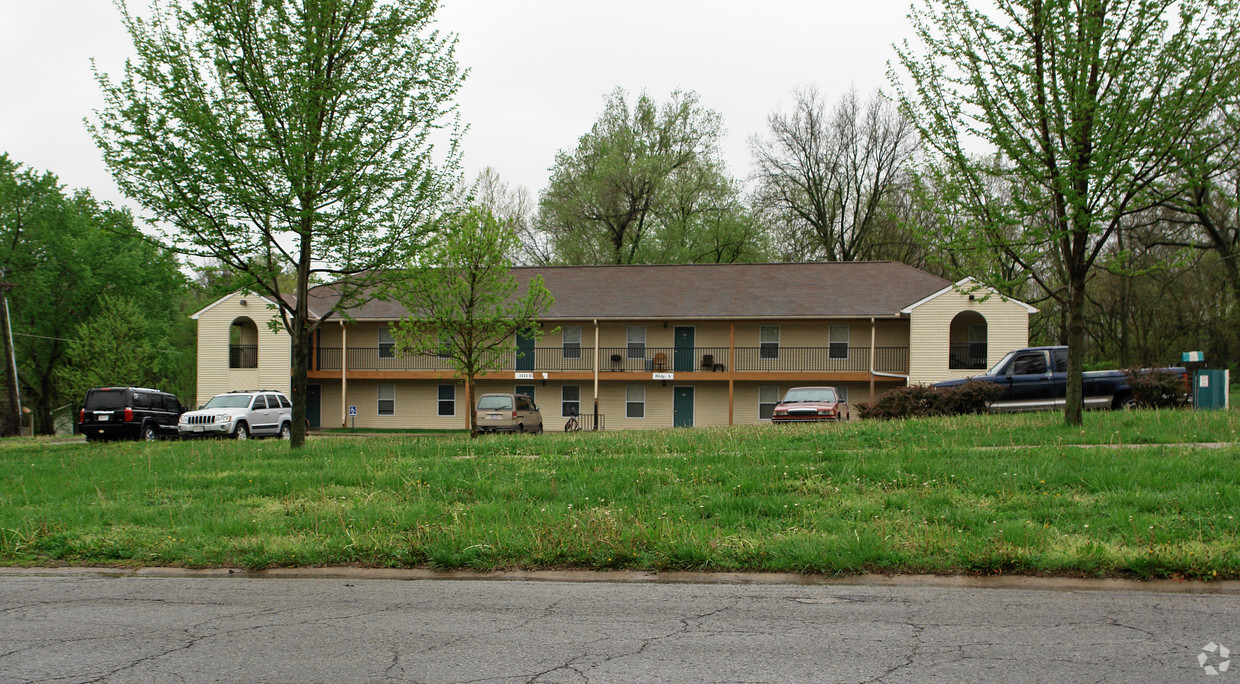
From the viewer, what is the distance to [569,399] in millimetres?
37594

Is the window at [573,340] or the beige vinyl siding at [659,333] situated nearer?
the beige vinyl siding at [659,333]

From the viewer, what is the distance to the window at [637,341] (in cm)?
3678

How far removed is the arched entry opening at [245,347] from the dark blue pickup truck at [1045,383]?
99.0 ft

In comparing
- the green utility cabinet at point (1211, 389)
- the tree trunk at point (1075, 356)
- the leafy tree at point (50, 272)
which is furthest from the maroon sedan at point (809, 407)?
the leafy tree at point (50, 272)

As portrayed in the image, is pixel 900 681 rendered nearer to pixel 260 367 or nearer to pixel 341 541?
pixel 341 541

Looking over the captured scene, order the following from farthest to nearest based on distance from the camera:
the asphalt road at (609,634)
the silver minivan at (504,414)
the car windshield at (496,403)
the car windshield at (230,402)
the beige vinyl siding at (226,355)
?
the beige vinyl siding at (226,355), the car windshield at (496,403), the silver minivan at (504,414), the car windshield at (230,402), the asphalt road at (609,634)

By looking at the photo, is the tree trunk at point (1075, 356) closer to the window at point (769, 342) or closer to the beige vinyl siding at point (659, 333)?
the window at point (769, 342)

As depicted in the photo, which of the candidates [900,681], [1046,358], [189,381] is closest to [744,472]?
[900,681]

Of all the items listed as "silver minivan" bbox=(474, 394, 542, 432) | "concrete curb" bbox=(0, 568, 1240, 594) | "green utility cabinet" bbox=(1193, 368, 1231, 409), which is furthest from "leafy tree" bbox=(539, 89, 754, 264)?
"concrete curb" bbox=(0, 568, 1240, 594)

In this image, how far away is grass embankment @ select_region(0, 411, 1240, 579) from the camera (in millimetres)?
7785

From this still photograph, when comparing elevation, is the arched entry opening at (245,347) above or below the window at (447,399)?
above

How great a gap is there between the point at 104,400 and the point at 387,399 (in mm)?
12640

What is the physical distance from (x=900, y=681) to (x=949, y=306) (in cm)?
3003

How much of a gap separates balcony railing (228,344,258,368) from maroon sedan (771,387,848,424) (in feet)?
83.8
